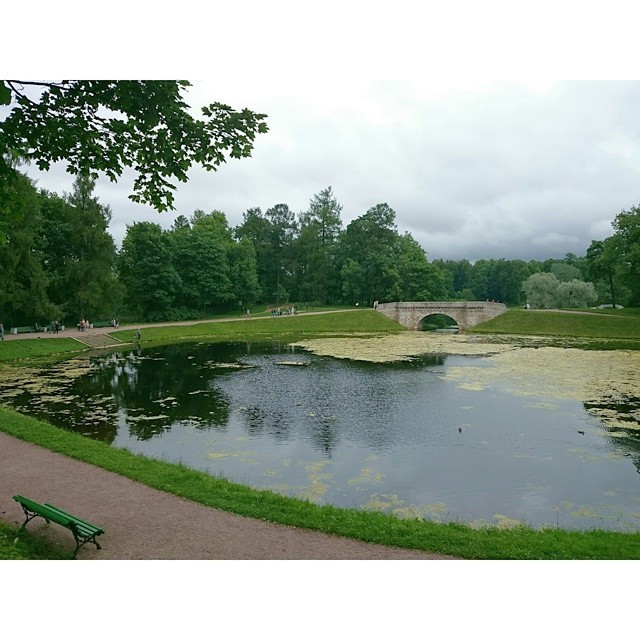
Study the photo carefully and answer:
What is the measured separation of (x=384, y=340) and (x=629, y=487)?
39134mm

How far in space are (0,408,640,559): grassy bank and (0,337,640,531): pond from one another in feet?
4.53

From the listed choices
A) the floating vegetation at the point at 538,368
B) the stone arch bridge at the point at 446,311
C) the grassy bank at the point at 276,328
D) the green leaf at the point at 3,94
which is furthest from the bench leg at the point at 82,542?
the stone arch bridge at the point at 446,311

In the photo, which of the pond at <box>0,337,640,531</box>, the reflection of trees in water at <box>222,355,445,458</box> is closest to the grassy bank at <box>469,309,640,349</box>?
the pond at <box>0,337,640,531</box>

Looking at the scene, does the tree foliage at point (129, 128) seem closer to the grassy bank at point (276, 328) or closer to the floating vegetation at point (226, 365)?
the floating vegetation at point (226, 365)

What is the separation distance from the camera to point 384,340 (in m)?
51.8

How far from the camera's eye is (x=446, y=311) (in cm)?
6781

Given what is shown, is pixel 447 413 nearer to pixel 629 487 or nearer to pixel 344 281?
pixel 629 487

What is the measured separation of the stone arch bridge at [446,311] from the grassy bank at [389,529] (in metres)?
59.0

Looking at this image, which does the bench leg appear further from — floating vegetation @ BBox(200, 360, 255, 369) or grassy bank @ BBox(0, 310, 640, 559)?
floating vegetation @ BBox(200, 360, 255, 369)

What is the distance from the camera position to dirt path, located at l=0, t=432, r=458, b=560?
819cm

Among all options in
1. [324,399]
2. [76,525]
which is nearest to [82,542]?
[76,525]

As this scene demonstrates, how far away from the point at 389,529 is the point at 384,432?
331 inches

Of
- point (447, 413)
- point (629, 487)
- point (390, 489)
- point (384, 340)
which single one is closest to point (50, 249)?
point (384, 340)

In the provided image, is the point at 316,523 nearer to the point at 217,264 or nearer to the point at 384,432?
the point at 384,432
